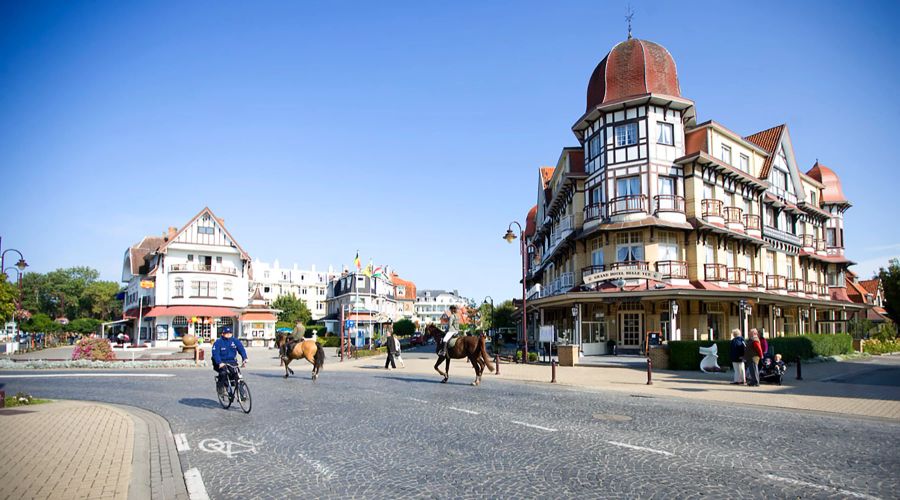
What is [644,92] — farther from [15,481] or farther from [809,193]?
[15,481]

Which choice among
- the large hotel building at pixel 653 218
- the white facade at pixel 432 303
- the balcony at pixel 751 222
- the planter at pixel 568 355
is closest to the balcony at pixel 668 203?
the large hotel building at pixel 653 218

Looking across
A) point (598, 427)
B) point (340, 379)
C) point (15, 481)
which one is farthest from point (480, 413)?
point (340, 379)

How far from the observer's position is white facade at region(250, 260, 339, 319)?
366ft

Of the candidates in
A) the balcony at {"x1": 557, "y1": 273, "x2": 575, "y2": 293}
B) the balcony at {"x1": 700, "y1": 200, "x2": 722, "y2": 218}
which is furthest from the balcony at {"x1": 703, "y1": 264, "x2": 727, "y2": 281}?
the balcony at {"x1": 557, "y1": 273, "x2": 575, "y2": 293}

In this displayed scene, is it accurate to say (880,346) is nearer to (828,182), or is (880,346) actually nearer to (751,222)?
(751,222)

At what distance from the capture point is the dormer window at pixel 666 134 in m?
33.4

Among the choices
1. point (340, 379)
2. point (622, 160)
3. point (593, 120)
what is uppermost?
point (593, 120)

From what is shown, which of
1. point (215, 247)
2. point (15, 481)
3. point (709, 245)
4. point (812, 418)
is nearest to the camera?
point (15, 481)

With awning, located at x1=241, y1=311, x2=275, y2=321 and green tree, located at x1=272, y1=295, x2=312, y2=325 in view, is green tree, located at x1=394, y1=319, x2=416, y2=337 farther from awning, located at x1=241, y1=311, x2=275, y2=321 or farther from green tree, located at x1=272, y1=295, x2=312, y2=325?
awning, located at x1=241, y1=311, x2=275, y2=321

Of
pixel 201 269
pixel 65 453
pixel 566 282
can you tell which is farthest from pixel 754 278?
pixel 201 269

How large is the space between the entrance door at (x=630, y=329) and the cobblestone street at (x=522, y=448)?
61.4 ft

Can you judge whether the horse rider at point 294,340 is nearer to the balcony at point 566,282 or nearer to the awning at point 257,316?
the balcony at point 566,282

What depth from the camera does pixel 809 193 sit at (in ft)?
165

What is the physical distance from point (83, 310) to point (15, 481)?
117m
